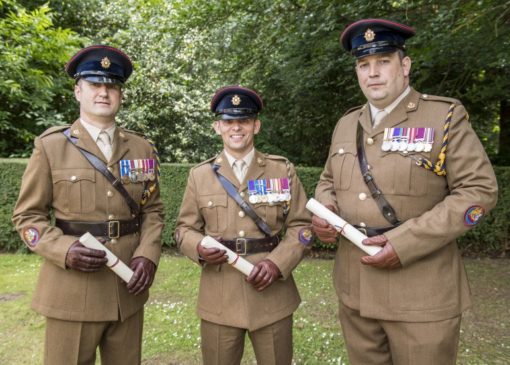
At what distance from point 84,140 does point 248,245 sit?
1.19 meters

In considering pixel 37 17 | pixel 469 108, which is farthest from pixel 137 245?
pixel 469 108

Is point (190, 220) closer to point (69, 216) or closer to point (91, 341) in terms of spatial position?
point (69, 216)

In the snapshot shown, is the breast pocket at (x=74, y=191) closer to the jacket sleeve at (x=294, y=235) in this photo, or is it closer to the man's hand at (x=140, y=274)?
the man's hand at (x=140, y=274)

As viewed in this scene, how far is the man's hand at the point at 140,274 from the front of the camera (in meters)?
2.46

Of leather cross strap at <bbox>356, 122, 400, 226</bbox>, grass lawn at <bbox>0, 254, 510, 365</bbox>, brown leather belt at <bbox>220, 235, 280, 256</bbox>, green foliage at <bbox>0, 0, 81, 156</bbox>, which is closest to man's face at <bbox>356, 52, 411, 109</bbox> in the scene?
leather cross strap at <bbox>356, 122, 400, 226</bbox>

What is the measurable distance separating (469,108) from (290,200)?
694cm

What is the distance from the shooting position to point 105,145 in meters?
2.60

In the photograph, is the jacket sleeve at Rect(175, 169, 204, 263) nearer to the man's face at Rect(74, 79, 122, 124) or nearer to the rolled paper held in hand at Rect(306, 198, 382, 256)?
the man's face at Rect(74, 79, 122, 124)

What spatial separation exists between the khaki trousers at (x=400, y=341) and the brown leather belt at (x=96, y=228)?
4.77 feet

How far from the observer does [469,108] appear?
8.30m

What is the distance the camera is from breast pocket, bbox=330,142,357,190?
2477mm

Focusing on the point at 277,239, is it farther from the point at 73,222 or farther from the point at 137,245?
the point at 73,222

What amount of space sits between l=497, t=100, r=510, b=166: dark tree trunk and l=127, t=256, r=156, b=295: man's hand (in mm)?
7740

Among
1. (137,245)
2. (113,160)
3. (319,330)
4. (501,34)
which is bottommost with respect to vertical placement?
(319,330)
